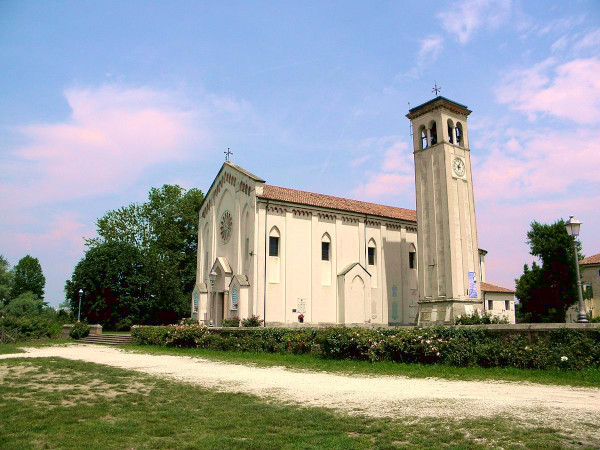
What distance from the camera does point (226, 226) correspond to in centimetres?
3725

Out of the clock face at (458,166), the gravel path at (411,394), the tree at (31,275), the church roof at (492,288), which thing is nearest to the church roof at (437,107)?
the clock face at (458,166)

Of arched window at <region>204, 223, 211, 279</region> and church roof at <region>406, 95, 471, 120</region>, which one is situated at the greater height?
church roof at <region>406, 95, 471, 120</region>

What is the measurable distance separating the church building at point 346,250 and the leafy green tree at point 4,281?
35.2m

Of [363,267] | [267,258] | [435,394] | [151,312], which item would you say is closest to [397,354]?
[435,394]

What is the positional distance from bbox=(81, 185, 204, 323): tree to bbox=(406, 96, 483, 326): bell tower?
29.9 metres

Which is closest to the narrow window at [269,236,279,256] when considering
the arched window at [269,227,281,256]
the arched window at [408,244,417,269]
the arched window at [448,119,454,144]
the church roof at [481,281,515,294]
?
the arched window at [269,227,281,256]

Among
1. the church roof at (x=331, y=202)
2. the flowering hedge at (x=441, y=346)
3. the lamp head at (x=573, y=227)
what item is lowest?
the flowering hedge at (x=441, y=346)

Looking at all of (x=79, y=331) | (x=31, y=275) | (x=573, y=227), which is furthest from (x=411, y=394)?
(x=31, y=275)

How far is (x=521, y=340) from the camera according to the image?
13906 mm

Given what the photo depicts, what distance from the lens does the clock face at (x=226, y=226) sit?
36.7 m

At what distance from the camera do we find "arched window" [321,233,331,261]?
35.7 metres

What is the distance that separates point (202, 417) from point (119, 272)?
4577 centimetres

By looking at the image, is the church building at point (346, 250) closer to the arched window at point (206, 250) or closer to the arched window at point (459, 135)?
the arched window at point (459, 135)

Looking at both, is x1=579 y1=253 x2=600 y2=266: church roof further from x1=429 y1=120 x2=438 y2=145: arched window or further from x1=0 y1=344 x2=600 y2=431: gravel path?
x1=0 y1=344 x2=600 y2=431: gravel path
